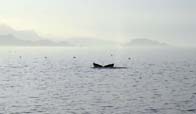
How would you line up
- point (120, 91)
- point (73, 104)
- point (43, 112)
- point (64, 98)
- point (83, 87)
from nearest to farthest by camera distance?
1. point (43, 112)
2. point (73, 104)
3. point (64, 98)
4. point (120, 91)
5. point (83, 87)

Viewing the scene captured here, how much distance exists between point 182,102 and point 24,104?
1971 centimetres

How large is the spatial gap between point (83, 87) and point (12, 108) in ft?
77.6

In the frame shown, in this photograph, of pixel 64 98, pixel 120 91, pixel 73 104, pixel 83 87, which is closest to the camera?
pixel 73 104

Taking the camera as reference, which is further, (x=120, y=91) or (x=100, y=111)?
(x=120, y=91)

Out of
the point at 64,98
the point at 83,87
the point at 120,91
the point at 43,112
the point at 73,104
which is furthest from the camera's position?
the point at 83,87

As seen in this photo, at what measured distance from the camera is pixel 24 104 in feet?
160

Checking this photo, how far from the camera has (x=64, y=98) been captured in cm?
5456

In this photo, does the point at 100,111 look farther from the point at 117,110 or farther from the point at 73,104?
the point at 73,104

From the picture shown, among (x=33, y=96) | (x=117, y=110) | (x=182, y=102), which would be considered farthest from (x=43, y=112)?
(x=182, y=102)

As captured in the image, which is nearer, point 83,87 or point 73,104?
point 73,104

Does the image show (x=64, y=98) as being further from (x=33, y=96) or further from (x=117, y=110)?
(x=117, y=110)

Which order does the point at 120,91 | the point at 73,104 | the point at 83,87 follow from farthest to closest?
the point at 83,87 < the point at 120,91 < the point at 73,104

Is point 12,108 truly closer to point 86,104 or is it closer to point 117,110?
point 86,104

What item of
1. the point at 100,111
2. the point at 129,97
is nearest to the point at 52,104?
the point at 100,111
